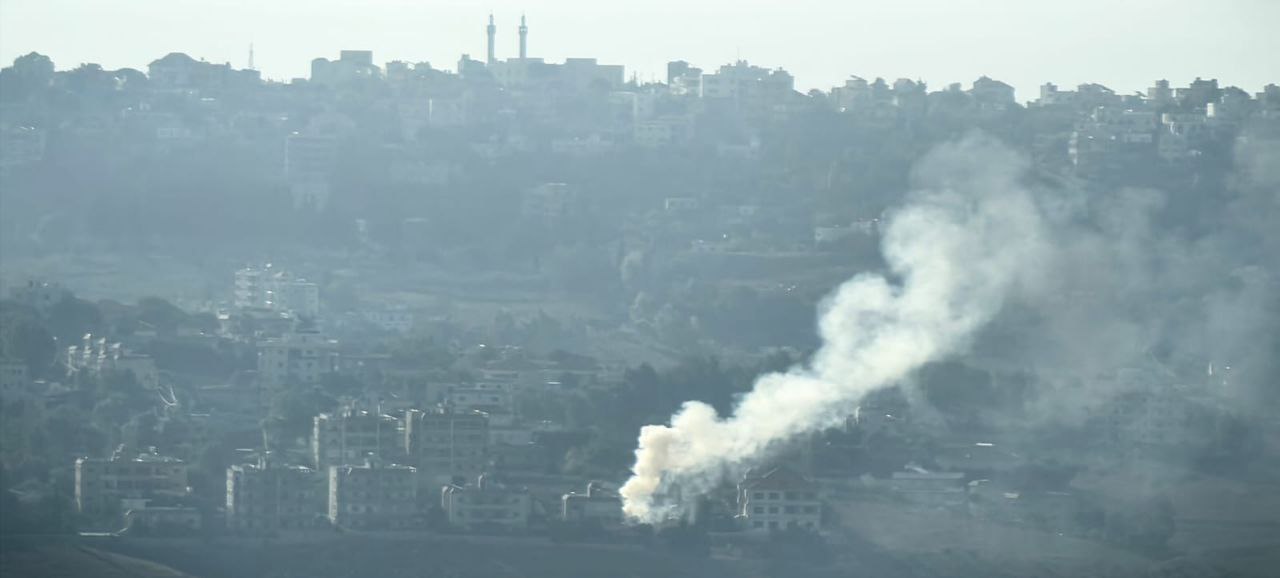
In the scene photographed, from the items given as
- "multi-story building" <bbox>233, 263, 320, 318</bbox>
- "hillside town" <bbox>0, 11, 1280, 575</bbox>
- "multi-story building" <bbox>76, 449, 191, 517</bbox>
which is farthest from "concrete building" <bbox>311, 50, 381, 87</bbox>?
"multi-story building" <bbox>76, 449, 191, 517</bbox>

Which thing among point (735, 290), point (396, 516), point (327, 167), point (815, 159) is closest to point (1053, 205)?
point (735, 290)

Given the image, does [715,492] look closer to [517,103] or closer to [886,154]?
[886,154]

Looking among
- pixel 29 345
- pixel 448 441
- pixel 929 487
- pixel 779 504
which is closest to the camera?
pixel 779 504

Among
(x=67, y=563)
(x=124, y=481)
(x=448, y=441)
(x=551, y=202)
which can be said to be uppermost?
(x=551, y=202)

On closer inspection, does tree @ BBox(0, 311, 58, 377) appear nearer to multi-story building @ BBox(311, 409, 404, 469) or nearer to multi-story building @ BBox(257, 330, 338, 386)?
multi-story building @ BBox(257, 330, 338, 386)

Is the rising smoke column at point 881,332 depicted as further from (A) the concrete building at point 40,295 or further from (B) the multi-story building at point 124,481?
(A) the concrete building at point 40,295

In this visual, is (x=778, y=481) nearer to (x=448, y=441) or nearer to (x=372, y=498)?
(x=448, y=441)

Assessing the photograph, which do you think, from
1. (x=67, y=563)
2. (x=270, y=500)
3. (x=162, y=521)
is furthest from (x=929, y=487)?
(x=67, y=563)
